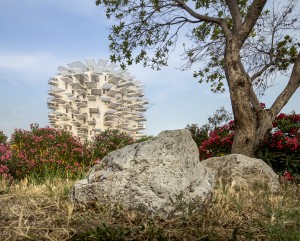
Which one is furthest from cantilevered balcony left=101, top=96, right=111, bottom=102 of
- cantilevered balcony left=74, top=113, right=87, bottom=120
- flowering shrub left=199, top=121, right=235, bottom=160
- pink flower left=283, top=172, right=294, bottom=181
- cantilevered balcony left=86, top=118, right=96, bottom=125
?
pink flower left=283, top=172, right=294, bottom=181

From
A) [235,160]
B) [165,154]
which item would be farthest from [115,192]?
[235,160]

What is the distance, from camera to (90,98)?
24891 millimetres

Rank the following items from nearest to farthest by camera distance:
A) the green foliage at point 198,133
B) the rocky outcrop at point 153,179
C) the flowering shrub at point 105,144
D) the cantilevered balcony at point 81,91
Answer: the rocky outcrop at point 153,179, the flowering shrub at point 105,144, the green foliage at point 198,133, the cantilevered balcony at point 81,91

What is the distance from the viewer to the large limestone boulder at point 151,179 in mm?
3781

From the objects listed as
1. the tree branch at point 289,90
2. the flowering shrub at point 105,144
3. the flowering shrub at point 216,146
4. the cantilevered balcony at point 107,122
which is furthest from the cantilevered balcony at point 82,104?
the tree branch at point 289,90

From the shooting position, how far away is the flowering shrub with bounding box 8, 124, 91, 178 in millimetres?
9359

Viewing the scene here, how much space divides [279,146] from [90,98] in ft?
58.2

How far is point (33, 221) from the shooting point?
3689 millimetres

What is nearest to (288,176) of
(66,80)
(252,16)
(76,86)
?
(252,16)

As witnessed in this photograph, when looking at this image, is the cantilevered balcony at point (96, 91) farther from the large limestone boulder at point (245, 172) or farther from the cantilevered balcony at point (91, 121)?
the large limestone boulder at point (245, 172)

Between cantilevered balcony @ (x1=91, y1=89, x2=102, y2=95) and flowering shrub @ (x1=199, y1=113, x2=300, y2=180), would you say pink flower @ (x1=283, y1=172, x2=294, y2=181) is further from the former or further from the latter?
cantilevered balcony @ (x1=91, y1=89, x2=102, y2=95)

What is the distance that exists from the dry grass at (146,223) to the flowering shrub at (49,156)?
15.1ft

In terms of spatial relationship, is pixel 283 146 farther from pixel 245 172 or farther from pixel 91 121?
pixel 91 121

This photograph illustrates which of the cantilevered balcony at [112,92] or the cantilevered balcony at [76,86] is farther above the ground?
the cantilevered balcony at [76,86]
